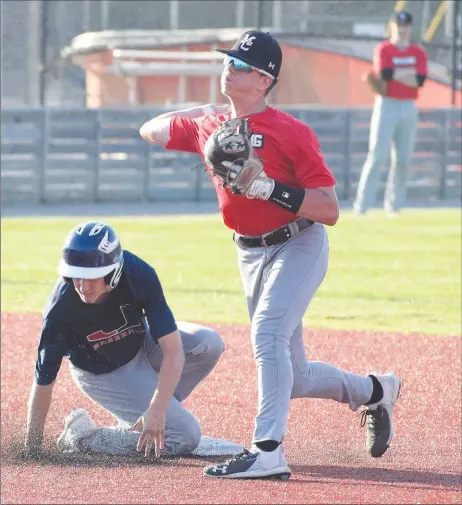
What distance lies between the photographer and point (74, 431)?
6047mm

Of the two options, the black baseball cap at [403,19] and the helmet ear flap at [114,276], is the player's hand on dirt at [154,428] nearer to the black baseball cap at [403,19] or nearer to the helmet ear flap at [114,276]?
the helmet ear flap at [114,276]

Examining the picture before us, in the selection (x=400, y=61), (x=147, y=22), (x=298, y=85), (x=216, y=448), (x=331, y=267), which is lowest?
(x=331, y=267)

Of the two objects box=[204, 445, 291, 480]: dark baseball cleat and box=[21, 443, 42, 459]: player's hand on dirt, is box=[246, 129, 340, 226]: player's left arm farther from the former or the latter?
box=[21, 443, 42, 459]: player's hand on dirt

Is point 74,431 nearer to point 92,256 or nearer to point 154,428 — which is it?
point 154,428

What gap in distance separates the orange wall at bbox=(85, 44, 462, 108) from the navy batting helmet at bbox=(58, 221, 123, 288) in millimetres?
16938

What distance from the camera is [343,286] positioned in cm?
1188

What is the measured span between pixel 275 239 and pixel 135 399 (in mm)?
1003

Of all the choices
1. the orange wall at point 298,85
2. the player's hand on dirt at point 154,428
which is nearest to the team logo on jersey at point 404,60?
the orange wall at point 298,85

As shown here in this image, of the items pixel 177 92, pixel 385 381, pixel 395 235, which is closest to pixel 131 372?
pixel 385 381

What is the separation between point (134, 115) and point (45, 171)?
1.50 meters

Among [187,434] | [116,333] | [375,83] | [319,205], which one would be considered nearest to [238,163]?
[319,205]

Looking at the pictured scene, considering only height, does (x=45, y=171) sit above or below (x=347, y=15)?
below

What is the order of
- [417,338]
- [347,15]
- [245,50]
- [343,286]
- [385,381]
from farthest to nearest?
[347,15] → [343,286] → [417,338] → [385,381] → [245,50]

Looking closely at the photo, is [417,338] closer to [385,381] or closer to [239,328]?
[239,328]
